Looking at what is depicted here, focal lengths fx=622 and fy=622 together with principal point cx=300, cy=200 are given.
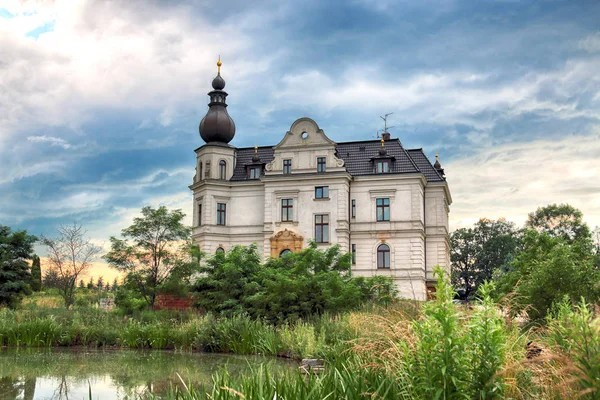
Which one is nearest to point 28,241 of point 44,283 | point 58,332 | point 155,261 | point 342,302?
point 155,261

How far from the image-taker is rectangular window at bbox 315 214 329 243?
38562mm

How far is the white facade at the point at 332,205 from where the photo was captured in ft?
125

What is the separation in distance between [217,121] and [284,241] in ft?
32.2

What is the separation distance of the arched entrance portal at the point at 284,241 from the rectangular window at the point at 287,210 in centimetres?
94

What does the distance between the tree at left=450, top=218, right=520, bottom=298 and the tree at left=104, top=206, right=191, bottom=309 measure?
133ft

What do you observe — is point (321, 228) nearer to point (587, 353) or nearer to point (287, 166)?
point (287, 166)

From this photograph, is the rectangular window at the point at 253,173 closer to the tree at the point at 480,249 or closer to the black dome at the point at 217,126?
the black dome at the point at 217,126

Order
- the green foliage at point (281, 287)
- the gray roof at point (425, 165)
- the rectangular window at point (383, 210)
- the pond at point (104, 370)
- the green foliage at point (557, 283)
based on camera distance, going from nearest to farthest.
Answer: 1. the pond at point (104, 370)
2. the green foliage at point (557, 283)
3. the green foliage at point (281, 287)
4. the rectangular window at point (383, 210)
5. the gray roof at point (425, 165)

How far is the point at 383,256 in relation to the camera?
38.4 metres

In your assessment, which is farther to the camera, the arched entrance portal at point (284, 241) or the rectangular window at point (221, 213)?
the rectangular window at point (221, 213)

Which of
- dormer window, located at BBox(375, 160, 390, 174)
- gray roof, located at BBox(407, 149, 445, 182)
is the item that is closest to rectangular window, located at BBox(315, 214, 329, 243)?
dormer window, located at BBox(375, 160, 390, 174)

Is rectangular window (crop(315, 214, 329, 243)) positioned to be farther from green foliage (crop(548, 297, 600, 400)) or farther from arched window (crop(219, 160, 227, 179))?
green foliage (crop(548, 297, 600, 400))

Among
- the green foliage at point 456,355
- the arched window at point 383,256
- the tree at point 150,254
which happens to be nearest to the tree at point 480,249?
the arched window at point 383,256

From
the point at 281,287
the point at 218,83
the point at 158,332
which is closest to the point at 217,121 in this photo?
the point at 218,83
